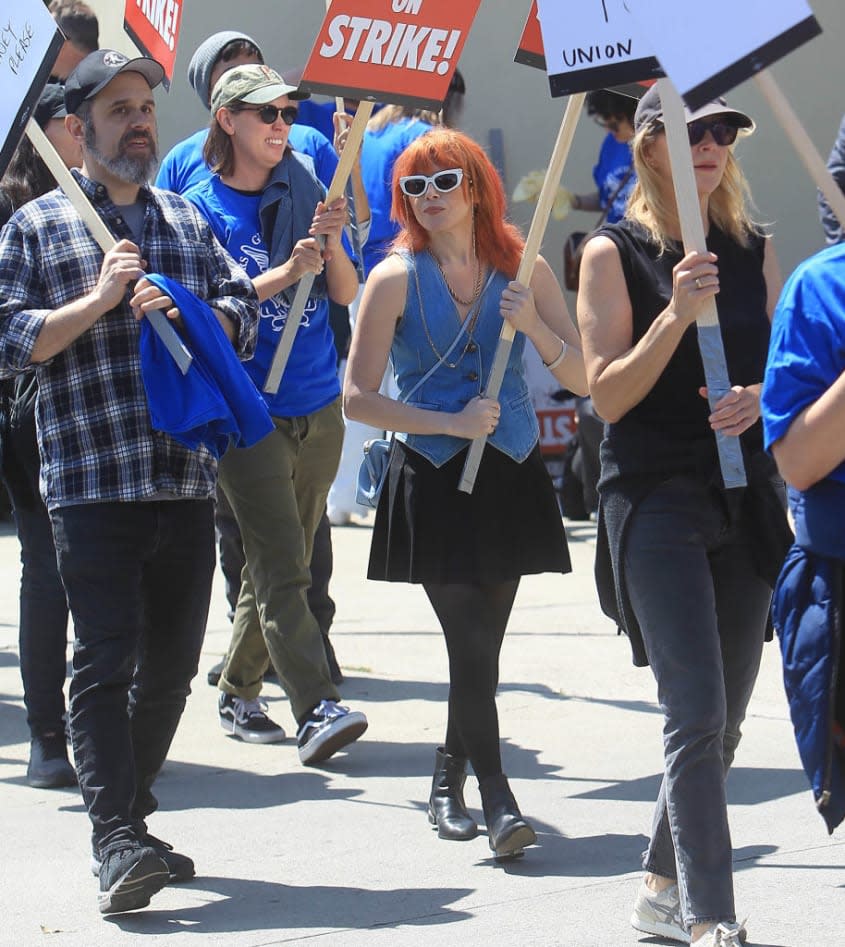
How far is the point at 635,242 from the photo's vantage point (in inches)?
155

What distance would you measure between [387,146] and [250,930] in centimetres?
388

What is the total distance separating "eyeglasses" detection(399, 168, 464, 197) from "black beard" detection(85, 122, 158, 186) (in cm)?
74

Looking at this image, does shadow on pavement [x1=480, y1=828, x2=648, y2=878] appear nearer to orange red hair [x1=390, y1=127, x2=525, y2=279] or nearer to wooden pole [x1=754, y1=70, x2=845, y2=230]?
orange red hair [x1=390, y1=127, x2=525, y2=279]

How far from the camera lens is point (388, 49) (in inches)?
209

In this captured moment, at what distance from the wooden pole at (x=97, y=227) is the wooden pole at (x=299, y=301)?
115 cm

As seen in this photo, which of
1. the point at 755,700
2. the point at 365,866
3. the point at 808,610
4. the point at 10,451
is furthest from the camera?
the point at 755,700

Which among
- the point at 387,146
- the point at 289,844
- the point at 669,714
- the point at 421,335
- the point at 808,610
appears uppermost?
the point at 387,146

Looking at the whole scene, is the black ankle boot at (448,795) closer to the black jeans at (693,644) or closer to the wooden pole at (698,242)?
the black jeans at (693,644)

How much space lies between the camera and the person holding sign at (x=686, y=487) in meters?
3.74

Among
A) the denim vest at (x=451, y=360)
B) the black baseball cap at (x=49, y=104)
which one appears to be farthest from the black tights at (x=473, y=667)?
the black baseball cap at (x=49, y=104)

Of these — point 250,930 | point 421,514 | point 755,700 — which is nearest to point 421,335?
point 421,514

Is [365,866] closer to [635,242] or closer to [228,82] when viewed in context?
[635,242]

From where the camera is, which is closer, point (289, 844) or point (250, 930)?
point (250, 930)

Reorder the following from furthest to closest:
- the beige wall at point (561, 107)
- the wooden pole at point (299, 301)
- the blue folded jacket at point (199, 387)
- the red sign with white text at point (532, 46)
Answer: the beige wall at point (561, 107), the wooden pole at point (299, 301), the red sign with white text at point (532, 46), the blue folded jacket at point (199, 387)
